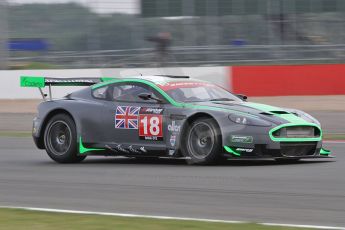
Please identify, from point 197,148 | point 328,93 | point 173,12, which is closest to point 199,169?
point 197,148

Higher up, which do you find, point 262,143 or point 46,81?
point 46,81

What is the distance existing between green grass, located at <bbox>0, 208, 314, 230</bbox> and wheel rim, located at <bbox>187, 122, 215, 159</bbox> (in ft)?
12.8

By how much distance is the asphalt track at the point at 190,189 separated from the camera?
684 cm

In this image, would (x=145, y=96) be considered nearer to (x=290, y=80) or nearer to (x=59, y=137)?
(x=59, y=137)

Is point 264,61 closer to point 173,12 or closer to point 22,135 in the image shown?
point 173,12

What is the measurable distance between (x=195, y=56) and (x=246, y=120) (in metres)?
15.4

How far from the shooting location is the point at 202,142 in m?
10.4

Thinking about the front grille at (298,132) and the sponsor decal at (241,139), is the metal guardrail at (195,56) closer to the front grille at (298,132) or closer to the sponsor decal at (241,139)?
the front grille at (298,132)

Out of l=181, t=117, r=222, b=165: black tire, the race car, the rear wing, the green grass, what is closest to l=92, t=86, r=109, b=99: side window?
the race car

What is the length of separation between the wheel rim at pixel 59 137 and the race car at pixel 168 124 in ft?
0.05

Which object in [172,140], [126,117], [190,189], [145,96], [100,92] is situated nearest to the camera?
[190,189]

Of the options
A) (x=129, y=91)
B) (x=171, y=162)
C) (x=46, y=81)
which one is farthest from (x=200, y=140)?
(x=46, y=81)

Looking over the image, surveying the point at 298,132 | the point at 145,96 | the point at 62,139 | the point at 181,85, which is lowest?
the point at 62,139

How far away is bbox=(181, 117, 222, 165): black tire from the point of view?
10.3 metres
